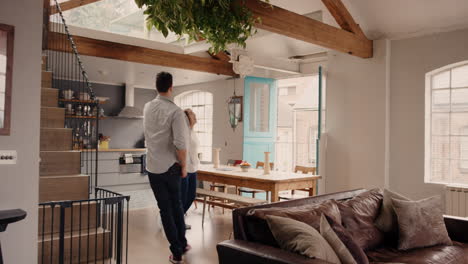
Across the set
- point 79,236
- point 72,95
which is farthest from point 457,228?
point 72,95

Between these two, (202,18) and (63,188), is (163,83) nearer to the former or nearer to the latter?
(202,18)

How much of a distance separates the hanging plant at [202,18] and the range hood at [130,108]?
6.83 meters

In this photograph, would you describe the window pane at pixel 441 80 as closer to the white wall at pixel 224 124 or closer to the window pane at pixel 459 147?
the window pane at pixel 459 147

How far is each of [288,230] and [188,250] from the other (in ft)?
7.21

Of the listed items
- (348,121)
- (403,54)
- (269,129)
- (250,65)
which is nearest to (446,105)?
(403,54)

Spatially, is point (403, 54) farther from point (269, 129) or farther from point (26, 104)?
point (26, 104)

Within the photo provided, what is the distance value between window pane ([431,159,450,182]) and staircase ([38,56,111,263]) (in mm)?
4153

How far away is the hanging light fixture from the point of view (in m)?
7.71

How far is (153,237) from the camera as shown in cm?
467

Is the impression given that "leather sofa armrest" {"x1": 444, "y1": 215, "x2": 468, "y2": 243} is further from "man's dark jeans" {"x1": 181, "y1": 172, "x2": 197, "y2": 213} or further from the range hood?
the range hood

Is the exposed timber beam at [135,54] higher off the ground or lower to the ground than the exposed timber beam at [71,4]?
lower

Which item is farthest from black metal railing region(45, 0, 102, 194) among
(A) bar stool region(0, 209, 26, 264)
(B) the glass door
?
(A) bar stool region(0, 209, 26, 264)

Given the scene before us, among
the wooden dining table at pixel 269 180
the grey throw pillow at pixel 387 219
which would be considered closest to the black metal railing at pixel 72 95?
the wooden dining table at pixel 269 180

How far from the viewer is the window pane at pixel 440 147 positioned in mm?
5102
